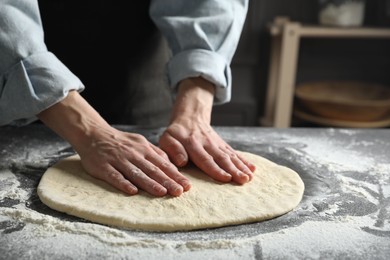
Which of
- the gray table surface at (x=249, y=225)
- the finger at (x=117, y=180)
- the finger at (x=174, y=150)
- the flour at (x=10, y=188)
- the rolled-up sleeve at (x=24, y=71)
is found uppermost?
the rolled-up sleeve at (x=24, y=71)

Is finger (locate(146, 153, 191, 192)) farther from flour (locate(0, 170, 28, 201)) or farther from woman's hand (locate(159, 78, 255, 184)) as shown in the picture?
flour (locate(0, 170, 28, 201))

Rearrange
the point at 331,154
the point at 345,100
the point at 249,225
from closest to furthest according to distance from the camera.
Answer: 1. the point at 249,225
2. the point at 331,154
3. the point at 345,100

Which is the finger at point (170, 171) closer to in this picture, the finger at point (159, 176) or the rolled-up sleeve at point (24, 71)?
the finger at point (159, 176)

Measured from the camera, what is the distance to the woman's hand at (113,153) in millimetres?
872

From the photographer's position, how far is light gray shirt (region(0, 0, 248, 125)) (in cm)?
96

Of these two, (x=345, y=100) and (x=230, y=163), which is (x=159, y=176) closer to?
(x=230, y=163)

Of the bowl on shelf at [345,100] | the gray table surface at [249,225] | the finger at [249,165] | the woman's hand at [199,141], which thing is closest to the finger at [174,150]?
the woman's hand at [199,141]

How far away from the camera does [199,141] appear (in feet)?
3.32

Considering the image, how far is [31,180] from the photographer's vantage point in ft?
3.07

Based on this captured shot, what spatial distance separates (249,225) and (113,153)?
0.28m

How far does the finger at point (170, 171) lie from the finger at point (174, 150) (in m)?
0.04

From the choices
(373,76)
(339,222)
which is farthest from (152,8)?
(373,76)

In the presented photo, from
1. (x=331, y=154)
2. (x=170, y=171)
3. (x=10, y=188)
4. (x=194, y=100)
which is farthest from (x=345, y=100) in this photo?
(x=10, y=188)

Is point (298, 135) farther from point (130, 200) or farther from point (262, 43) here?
point (262, 43)
